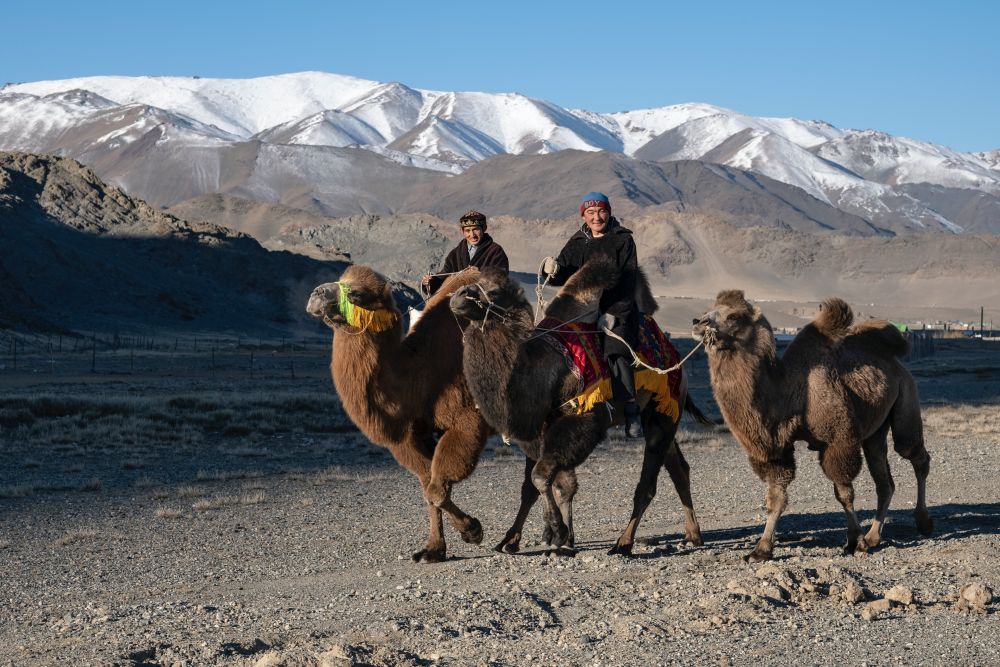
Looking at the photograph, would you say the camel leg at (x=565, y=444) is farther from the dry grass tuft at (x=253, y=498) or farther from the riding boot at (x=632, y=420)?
the dry grass tuft at (x=253, y=498)

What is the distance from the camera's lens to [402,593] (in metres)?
8.41

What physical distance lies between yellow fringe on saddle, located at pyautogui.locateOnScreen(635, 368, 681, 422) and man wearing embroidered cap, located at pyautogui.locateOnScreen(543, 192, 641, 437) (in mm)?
183

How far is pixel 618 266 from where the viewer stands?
34.0ft

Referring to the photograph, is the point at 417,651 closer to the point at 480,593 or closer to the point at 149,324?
the point at 480,593

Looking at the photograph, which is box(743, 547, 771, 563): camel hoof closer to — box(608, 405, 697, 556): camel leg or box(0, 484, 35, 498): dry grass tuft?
box(608, 405, 697, 556): camel leg

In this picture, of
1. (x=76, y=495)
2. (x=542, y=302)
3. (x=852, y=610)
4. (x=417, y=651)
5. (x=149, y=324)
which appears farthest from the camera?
(x=149, y=324)

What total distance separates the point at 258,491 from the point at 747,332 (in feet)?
25.1

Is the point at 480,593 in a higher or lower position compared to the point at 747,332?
lower

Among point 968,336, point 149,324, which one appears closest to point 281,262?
point 149,324

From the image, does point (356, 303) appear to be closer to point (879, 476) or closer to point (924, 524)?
point (879, 476)

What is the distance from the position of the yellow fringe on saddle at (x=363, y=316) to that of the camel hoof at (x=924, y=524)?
4.76 metres

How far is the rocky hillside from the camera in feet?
228

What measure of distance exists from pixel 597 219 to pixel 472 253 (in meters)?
1.15

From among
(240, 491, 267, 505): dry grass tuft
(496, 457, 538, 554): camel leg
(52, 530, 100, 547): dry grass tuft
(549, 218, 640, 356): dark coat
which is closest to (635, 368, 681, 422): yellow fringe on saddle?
(549, 218, 640, 356): dark coat
